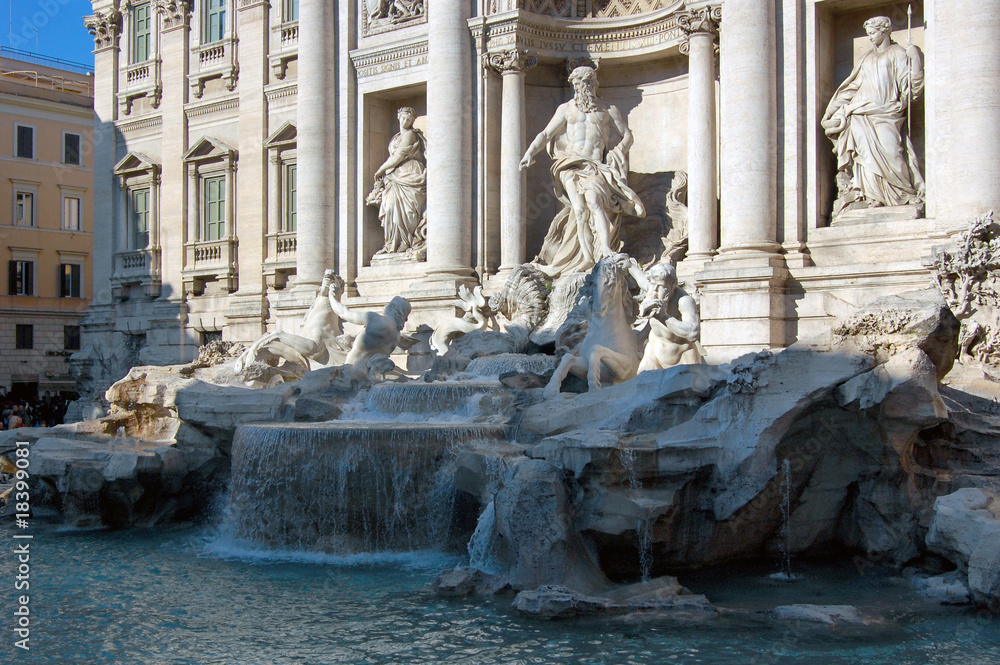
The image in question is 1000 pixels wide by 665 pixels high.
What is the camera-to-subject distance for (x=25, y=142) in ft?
114

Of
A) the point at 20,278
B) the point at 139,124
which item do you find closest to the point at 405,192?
the point at 139,124

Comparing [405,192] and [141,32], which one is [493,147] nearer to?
[405,192]

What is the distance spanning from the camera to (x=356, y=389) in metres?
13.6

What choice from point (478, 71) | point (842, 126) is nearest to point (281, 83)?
point (478, 71)

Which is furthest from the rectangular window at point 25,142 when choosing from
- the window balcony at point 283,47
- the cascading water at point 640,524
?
the cascading water at point 640,524

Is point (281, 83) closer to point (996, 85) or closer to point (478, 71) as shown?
point (478, 71)

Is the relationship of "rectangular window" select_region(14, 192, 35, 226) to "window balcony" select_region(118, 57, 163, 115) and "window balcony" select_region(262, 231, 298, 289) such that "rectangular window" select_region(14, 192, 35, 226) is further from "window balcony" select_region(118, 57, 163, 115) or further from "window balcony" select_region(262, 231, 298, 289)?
"window balcony" select_region(262, 231, 298, 289)

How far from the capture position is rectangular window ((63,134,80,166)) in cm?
3572

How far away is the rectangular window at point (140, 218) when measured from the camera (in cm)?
2458

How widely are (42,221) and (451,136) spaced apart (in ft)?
76.2

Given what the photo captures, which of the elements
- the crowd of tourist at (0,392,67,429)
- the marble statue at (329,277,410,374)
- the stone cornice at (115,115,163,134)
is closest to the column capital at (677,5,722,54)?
the marble statue at (329,277,410,374)

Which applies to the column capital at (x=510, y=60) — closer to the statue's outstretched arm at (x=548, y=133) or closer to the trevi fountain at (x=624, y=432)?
the trevi fountain at (x=624, y=432)

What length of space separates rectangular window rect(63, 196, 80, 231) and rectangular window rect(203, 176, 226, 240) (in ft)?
50.9

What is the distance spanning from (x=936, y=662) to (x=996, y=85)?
8358 mm
